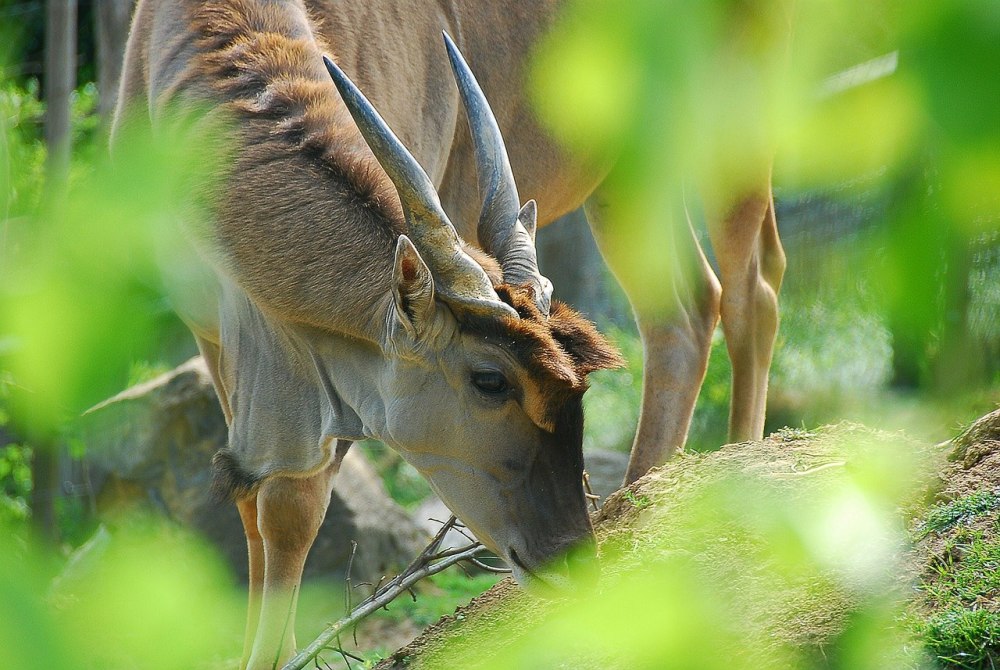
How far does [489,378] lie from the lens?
263cm

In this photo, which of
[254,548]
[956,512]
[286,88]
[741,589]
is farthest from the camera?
[254,548]

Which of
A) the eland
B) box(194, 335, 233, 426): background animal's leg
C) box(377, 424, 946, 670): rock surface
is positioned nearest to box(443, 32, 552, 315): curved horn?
the eland

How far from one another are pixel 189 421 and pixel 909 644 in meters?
4.68

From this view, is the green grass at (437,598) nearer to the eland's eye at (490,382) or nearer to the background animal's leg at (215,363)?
the background animal's leg at (215,363)

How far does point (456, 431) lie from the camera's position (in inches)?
107

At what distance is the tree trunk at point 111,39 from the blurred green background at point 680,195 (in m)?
5.28

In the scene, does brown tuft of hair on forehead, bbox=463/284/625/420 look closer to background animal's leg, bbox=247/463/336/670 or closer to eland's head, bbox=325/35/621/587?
eland's head, bbox=325/35/621/587

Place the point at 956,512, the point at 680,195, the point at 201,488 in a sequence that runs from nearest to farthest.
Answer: the point at 680,195 < the point at 956,512 < the point at 201,488

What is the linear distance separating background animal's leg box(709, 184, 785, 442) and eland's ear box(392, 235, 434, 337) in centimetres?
195

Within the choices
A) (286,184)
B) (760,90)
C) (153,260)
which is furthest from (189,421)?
(760,90)

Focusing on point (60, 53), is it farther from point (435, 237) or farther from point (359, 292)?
point (435, 237)

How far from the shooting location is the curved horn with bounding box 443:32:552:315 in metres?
2.76

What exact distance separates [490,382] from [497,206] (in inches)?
19.1

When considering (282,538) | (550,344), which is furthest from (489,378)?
(282,538)
